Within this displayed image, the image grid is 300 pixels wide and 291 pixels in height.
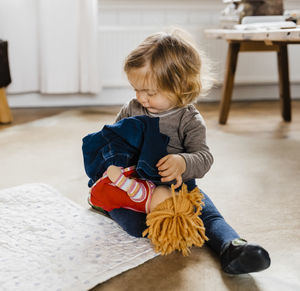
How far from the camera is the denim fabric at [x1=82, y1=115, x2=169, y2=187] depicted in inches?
35.4

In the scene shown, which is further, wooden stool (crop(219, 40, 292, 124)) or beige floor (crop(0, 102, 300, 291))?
wooden stool (crop(219, 40, 292, 124))

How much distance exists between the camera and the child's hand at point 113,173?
900 millimetres

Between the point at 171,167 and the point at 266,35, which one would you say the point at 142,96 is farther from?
the point at 266,35

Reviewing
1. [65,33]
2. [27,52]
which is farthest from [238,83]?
[27,52]

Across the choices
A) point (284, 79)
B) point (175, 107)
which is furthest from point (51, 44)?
point (175, 107)

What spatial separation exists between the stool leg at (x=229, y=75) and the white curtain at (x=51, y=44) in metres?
0.77

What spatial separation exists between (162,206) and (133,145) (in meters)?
0.15

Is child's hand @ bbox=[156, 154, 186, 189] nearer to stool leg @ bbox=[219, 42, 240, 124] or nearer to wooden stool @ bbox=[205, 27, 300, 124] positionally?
wooden stool @ bbox=[205, 27, 300, 124]

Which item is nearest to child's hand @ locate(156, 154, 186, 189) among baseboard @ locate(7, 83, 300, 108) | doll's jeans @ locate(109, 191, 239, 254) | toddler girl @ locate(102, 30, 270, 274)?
toddler girl @ locate(102, 30, 270, 274)

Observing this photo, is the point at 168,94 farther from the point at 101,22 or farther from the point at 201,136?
the point at 101,22

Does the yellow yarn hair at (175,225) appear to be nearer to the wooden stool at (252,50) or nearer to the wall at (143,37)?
the wooden stool at (252,50)

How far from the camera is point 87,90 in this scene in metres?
2.46

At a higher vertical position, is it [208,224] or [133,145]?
[133,145]

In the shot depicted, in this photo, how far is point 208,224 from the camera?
3.04ft
